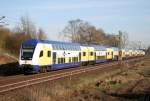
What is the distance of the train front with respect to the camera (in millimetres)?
32344

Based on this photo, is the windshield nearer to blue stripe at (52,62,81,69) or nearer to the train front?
the train front

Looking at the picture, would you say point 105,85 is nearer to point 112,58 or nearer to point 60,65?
point 60,65

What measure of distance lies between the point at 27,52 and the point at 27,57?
0.61m

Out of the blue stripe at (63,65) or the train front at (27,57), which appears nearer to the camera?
the train front at (27,57)

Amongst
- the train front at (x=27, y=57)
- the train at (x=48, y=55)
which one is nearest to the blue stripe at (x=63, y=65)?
the train at (x=48, y=55)

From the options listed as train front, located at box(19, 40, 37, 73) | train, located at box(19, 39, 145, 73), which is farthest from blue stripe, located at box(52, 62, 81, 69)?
train front, located at box(19, 40, 37, 73)

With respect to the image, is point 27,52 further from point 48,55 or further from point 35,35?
point 35,35

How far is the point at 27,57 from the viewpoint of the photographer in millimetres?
32688

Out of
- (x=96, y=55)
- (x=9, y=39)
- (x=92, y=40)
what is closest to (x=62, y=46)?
(x=96, y=55)

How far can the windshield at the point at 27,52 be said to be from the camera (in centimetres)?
3267

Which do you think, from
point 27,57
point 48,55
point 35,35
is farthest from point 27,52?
point 35,35

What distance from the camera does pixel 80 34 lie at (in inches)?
5389

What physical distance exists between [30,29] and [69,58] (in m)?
48.8

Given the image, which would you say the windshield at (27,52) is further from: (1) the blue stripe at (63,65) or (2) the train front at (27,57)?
(1) the blue stripe at (63,65)
